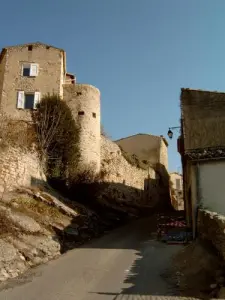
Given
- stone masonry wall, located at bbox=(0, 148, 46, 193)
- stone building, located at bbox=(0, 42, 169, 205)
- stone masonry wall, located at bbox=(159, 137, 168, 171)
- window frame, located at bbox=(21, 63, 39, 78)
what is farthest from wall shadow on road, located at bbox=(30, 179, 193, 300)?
stone masonry wall, located at bbox=(159, 137, 168, 171)

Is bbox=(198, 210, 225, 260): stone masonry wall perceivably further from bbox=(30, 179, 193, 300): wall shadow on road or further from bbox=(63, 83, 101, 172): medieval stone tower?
bbox=(63, 83, 101, 172): medieval stone tower

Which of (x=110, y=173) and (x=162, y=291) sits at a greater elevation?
(x=110, y=173)

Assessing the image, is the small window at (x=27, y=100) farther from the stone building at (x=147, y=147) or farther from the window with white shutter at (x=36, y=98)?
the stone building at (x=147, y=147)

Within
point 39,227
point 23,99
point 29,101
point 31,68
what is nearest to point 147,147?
point 31,68

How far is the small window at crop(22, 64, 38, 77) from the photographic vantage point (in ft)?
86.5

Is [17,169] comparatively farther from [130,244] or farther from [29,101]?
[29,101]

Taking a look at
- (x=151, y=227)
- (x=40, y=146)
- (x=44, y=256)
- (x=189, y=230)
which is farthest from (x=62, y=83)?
Result: (x=44, y=256)

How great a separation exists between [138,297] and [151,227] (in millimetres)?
12264

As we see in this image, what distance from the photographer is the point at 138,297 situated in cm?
741

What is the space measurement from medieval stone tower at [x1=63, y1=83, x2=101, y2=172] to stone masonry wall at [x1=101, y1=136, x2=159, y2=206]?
106 inches

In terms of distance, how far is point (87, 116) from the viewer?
25422 millimetres

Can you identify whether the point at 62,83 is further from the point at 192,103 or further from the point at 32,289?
the point at 32,289

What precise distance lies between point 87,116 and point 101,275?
56.2ft

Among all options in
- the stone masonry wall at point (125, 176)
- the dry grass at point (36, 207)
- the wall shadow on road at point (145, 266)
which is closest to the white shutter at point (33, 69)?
the stone masonry wall at point (125, 176)
